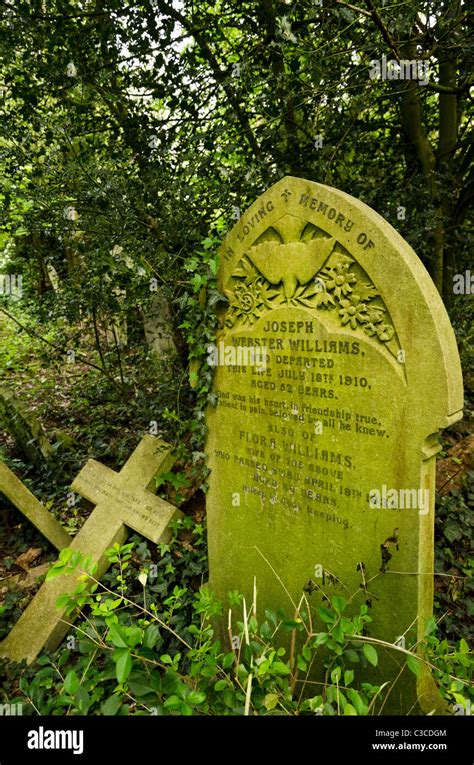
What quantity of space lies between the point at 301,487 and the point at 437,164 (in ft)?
11.0

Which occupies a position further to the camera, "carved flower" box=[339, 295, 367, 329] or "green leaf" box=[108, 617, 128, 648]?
"carved flower" box=[339, 295, 367, 329]

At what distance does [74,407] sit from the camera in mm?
5500

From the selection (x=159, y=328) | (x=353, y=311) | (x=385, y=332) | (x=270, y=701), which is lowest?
(x=270, y=701)

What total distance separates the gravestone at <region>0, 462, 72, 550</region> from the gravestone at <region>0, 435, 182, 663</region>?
27 cm

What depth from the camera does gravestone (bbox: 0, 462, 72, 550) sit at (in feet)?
10.9

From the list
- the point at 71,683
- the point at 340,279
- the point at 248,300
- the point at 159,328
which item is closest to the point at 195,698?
the point at 71,683

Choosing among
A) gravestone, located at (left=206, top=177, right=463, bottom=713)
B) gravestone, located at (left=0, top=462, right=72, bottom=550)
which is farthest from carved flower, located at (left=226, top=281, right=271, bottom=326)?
gravestone, located at (left=0, top=462, right=72, bottom=550)

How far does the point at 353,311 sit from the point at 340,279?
0.56ft

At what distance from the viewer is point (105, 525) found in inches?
131

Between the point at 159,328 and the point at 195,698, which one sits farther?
the point at 159,328

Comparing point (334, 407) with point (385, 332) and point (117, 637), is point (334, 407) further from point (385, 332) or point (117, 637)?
point (117, 637)

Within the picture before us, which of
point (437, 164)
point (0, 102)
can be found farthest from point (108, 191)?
point (437, 164)

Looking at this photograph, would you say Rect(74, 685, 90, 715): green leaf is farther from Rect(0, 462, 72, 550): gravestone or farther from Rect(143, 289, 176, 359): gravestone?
Rect(143, 289, 176, 359): gravestone
